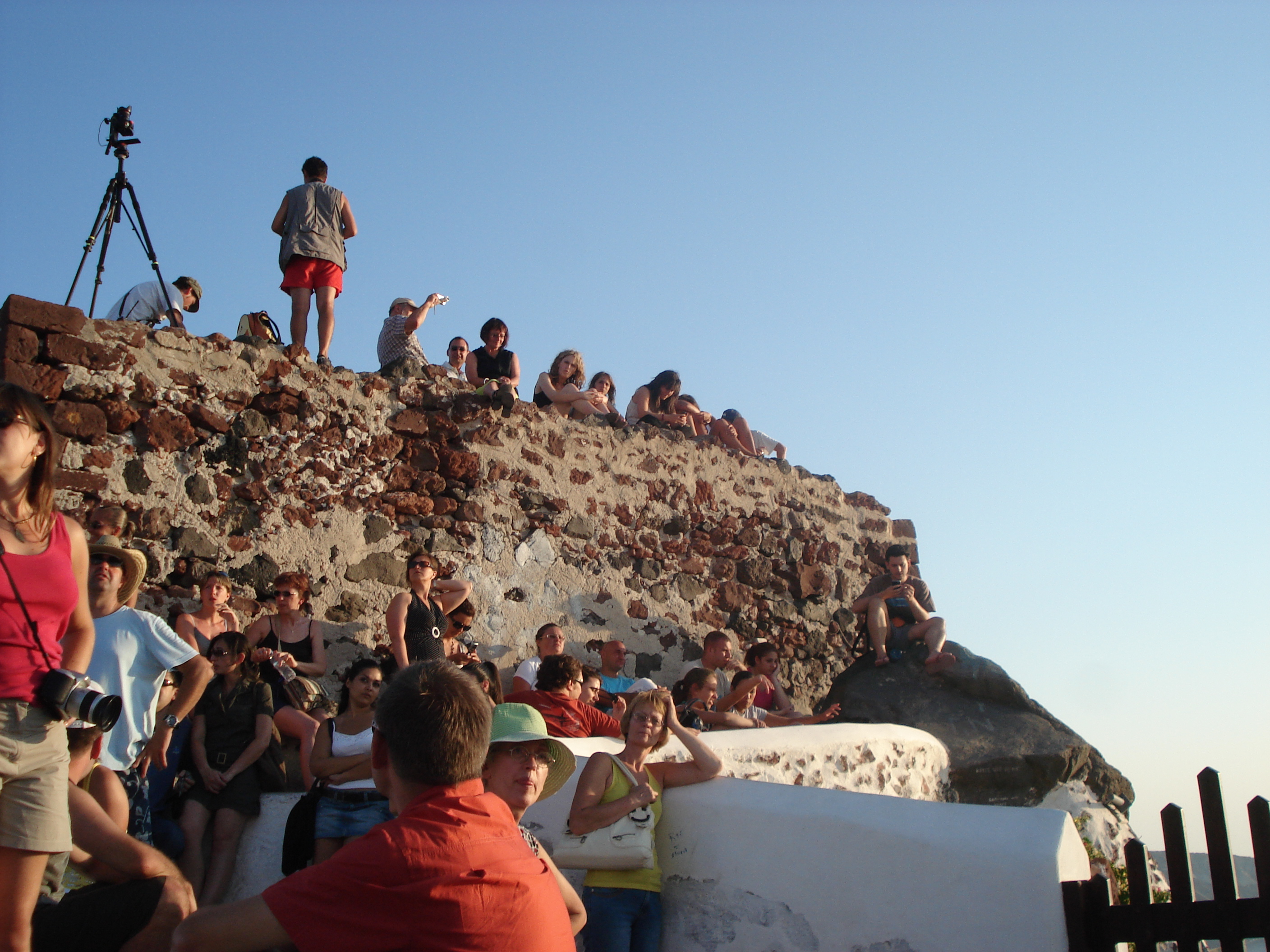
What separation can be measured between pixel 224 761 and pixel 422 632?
163 cm

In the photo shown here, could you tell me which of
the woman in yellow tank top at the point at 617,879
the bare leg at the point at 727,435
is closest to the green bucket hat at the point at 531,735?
the woman in yellow tank top at the point at 617,879

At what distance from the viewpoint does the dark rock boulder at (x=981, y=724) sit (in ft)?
22.1

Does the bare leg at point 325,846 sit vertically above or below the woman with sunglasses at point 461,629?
below

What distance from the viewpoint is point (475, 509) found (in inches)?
263

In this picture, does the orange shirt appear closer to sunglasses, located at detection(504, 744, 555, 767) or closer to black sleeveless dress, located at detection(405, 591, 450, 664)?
sunglasses, located at detection(504, 744, 555, 767)

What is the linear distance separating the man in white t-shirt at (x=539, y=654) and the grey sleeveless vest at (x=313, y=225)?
244 centimetres

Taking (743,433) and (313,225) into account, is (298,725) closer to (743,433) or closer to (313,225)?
(313,225)

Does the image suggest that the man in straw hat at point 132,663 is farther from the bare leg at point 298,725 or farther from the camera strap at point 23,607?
the camera strap at point 23,607

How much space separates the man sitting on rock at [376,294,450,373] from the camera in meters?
6.95

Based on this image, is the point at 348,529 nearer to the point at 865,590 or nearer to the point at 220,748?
the point at 220,748

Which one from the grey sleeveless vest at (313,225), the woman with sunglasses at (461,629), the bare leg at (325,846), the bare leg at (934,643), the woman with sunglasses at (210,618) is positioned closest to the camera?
the bare leg at (325,846)

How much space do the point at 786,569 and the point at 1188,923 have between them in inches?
217

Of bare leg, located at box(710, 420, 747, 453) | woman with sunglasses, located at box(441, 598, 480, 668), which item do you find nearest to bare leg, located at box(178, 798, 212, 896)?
woman with sunglasses, located at box(441, 598, 480, 668)

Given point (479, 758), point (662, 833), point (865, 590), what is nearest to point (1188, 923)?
point (662, 833)
